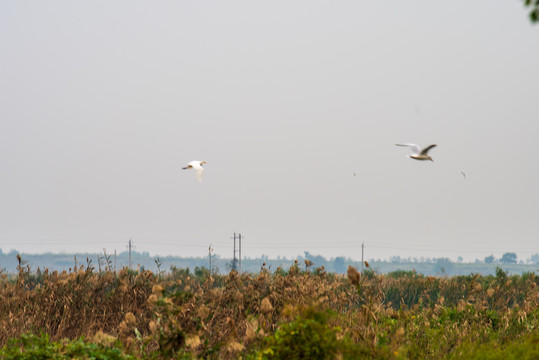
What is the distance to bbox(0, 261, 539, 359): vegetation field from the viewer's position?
588cm

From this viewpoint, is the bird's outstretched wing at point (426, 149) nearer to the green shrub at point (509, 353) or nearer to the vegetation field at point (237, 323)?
the vegetation field at point (237, 323)

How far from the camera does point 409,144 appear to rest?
11445mm

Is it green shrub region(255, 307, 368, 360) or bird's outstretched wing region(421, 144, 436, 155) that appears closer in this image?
green shrub region(255, 307, 368, 360)

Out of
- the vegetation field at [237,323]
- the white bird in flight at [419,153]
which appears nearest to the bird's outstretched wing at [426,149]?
the white bird in flight at [419,153]

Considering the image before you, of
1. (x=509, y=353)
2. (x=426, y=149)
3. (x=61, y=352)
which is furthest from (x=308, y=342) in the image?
(x=426, y=149)

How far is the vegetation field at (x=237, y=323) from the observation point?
588cm

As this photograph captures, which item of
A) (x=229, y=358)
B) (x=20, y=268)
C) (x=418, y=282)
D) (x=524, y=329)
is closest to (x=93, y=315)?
(x=20, y=268)

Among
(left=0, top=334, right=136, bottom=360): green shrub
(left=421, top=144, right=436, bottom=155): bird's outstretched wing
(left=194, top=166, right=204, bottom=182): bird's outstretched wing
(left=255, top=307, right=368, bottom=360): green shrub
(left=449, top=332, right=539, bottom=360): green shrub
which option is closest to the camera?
(left=255, top=307, right=368, bottom=360): green shrub

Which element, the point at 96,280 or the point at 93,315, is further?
the point at 96,280

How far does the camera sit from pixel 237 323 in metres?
8.61

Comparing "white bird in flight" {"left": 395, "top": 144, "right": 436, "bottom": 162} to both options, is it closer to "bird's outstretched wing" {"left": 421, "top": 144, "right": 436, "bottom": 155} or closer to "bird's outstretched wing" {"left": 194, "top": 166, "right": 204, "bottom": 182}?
"bird's outstretched wing" {"left": 421, "top": 144, "right": 436, "bottom": 155}

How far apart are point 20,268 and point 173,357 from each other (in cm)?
490

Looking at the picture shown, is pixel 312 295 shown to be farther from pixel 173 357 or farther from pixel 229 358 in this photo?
pixel 173 357

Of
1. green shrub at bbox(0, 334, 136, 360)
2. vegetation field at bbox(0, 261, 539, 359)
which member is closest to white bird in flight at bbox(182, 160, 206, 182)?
vegetation field at bbox(0, 261, 539, 359)
